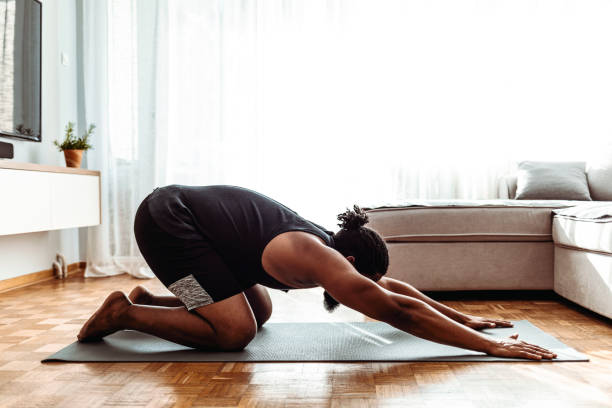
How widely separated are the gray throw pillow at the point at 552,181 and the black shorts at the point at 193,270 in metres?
2.52

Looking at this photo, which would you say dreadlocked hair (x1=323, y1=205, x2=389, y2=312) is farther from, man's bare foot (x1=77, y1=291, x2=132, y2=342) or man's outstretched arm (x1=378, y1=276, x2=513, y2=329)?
man's bare foot (x1=77, y1=291, x2=132, y2=342)

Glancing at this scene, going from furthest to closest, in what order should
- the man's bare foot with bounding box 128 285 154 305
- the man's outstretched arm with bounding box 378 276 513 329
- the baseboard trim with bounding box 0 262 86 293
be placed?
the baseboard trim with bounding box 0 262 86 293 < the man's bare foot with bounding box 128 285 154 305 < the man's outstretched arm with bounding box 378 276 513 329

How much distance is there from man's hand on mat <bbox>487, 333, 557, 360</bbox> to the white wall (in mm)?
3058

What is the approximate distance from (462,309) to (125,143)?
2.90 metres

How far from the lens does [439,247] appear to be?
2.96m

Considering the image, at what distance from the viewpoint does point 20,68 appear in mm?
3568

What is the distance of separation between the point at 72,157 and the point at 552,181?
3.28 m

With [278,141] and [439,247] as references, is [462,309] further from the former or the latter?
[278,141]

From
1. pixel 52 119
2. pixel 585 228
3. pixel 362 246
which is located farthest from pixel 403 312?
pixel 52 119

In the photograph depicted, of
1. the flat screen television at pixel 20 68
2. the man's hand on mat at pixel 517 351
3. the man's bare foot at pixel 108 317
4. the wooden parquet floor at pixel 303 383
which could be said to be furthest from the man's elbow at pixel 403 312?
the flat screen television at pixel 20 68

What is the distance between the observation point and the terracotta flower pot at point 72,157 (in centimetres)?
395

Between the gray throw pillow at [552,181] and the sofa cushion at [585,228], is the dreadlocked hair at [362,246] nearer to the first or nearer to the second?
the sofa cushion at [585,228]

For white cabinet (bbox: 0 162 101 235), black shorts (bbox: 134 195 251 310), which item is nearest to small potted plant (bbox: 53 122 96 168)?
white cabinet (bbox: 0 162 101 235)

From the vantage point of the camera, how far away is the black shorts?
190 cm
